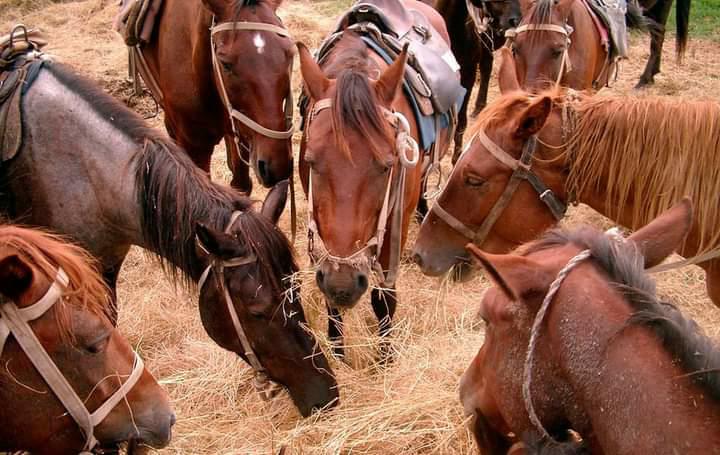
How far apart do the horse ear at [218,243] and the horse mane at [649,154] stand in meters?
1.43

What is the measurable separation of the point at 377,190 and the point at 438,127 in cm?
110

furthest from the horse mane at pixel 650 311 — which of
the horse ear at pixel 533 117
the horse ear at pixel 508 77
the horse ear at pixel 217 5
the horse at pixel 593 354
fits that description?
the horse ear at pixel 217 5

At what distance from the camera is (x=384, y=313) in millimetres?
3592

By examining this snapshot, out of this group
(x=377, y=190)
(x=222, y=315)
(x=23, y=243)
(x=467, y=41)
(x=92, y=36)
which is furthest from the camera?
(x=92, y=36)

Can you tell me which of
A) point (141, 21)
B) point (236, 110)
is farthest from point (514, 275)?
point (141, 21)

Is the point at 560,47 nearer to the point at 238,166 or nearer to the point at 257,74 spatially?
the point at 257,74

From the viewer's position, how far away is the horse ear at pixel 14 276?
5.35 ft

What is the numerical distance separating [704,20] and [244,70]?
Result: 381 inches

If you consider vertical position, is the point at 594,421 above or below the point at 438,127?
above

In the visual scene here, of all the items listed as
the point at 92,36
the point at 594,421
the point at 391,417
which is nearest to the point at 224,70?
the point at 391,417

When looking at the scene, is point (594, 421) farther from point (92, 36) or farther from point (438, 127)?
point (92, 36)

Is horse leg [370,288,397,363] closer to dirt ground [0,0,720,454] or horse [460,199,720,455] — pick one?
dirt ground [0,0,720,454]

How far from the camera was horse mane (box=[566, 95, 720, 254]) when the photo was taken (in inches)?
102

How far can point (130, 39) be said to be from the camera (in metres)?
4.35
